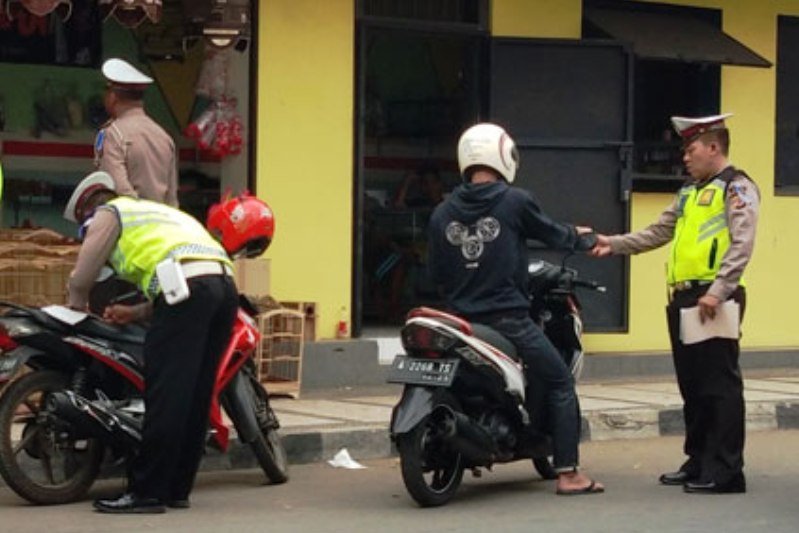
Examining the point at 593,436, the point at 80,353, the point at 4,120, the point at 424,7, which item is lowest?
the point at 593,436

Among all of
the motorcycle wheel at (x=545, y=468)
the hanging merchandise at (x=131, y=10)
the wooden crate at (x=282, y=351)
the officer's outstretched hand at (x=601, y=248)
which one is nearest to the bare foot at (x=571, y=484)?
the motorcycle wheel at (x=545, y=468)

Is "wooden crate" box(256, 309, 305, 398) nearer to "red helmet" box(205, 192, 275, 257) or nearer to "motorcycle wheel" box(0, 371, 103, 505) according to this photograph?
"red helmet" box(205, 192, 275, 257)

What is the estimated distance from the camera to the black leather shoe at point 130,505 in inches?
318

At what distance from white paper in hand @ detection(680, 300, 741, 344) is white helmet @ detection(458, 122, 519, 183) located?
1.21 metres

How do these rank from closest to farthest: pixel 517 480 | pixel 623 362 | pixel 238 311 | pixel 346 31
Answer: pixel 238 311 < pixel 517 480 < pixel 346 31 < pixel 623 362

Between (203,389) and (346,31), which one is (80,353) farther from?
(346,31)

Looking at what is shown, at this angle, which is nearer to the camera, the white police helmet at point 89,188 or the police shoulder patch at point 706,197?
the white police helmet at point 89,188

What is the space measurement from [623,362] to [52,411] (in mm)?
6398

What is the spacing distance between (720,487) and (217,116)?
4583 mm

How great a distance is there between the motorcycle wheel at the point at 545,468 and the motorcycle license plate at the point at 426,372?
118cm

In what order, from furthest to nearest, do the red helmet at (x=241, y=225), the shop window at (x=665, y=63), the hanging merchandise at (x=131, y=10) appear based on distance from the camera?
the shop window at (x=665, y=63) → the hanging merchandise at (x=131, y=10) → the red helmet at (x=241, y=225)

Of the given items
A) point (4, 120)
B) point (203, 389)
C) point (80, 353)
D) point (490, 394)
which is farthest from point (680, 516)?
point (4, 120)

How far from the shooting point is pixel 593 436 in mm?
11297

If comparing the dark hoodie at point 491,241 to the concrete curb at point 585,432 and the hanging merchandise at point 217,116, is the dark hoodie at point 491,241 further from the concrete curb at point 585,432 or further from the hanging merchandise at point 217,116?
the hanging merchandise at point 217,116
